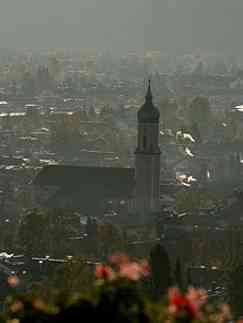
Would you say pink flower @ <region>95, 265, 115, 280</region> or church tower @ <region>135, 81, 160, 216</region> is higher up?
pink flower @ <region>95, 265, 115, 280</region>

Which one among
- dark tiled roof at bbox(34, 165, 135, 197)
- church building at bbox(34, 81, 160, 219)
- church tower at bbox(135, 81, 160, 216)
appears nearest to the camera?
church tower at bbox(135, 81, 160, 216)

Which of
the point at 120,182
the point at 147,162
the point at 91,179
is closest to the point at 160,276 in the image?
the point at 147,162

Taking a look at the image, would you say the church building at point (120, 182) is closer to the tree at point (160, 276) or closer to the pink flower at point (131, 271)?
the tree at point (160, 276)

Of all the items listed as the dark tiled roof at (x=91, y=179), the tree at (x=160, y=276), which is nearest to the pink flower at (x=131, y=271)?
the tree at (x=160, y=276)

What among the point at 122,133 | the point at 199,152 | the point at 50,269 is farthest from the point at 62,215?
the point at 122,133

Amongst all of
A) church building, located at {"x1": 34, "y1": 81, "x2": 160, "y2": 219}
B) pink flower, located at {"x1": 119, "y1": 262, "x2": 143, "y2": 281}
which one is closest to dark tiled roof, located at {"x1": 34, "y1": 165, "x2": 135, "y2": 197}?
church building, located at {"x1": 34, "y1": 81, "x2": 160, "y2": 219}

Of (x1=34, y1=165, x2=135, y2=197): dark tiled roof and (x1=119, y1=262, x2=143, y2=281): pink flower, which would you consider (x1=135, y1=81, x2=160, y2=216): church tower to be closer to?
(x1=34, y1=165, x2=135, y2=197): dark tiled roof

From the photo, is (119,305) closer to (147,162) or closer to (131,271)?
(131,271)

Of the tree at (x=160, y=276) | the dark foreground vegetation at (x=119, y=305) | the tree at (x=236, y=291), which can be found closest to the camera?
the dark foreground vegetation at (x=119, y=305)
